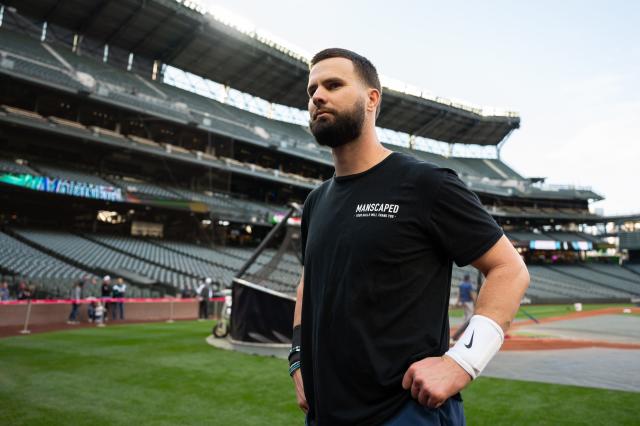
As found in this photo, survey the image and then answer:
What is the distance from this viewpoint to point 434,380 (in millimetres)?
1505

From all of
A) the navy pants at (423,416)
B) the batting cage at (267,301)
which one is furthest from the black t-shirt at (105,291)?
the navy pants at (423,416)

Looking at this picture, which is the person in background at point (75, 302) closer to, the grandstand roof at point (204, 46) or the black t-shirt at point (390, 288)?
the black t-shirt at point (390, 288)

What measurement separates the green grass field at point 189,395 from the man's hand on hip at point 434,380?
13.0 feet

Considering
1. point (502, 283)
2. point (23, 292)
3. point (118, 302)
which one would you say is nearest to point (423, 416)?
point (502, 283)

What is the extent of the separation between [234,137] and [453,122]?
1365 inches

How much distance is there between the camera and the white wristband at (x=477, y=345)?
5.13 ft

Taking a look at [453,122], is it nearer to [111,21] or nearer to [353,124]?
[111,21]

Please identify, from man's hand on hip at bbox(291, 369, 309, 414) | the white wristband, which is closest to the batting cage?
man's hand on hip at bbox(291, 369, 309, 414)

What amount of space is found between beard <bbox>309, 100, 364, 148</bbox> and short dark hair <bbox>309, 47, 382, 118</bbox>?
0.46ft

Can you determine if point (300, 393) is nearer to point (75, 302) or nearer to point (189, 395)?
point (189, 395)

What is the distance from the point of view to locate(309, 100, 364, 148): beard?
6.28 ft

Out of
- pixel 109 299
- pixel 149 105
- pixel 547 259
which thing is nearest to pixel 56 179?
pixel 149 105

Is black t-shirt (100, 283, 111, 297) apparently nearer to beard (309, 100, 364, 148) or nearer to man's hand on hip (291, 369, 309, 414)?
man's hand on hip (291, 369, 309, 414)

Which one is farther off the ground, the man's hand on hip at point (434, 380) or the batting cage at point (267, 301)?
the man's hand on hip at point (434, 380)
